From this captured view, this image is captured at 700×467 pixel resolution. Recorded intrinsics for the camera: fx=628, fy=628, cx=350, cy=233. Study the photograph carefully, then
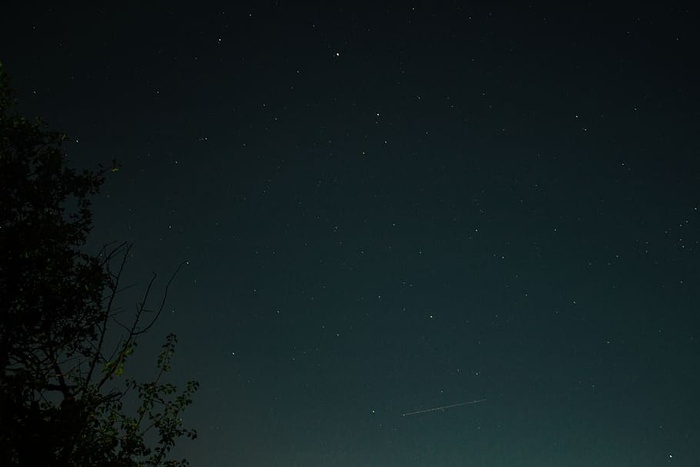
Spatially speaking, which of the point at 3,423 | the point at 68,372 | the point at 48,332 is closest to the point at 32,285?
the point at 48,332

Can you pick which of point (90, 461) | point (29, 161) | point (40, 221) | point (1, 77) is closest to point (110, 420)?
point (90, 461)

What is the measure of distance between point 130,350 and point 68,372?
1205 mm

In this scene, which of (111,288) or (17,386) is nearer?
(17,386)

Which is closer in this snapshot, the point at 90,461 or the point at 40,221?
the point at 90,461

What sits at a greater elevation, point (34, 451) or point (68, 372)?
point (68, 372)

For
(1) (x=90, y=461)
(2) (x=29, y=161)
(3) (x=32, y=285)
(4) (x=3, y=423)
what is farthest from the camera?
(2) (x=29, y=161)

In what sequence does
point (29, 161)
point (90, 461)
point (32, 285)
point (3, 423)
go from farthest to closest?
point (29, 161)
point (32, 285)
point (90, 461)
point (3, 423)

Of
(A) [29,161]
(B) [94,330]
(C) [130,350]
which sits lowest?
(C) [130,350]

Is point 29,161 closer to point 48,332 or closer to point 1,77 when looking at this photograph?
point 1,77

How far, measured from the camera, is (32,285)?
10789 millimetres

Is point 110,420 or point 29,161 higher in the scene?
point 29,161

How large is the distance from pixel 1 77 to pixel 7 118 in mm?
771

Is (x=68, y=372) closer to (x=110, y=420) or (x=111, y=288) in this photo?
(x=110, y=420)

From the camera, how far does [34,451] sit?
9508 mm
